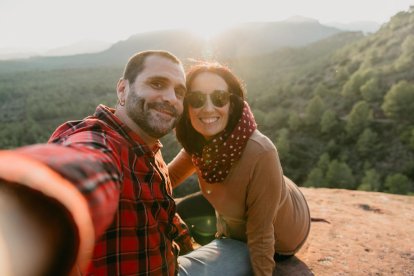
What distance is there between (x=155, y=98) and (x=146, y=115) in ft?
0.36

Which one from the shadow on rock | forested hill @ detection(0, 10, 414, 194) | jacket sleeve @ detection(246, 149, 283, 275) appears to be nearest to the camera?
jacket sleeve @ detection(246, 149, 283, 275)

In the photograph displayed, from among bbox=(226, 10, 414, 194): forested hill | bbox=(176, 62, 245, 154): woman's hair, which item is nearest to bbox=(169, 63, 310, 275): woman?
bbox=(176, 62, 245, 154): woman's hair

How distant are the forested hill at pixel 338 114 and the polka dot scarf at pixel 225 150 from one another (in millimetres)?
15838

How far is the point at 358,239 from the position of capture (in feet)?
10.5

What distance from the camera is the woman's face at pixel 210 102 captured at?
2262 mm

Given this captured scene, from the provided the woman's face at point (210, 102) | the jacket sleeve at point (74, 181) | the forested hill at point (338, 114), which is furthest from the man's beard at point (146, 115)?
the forested hill at point (338, 114)

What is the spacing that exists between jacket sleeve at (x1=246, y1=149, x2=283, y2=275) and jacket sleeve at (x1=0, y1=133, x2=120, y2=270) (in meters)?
1.39

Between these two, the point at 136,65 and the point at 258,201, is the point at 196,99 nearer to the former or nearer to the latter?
the point at 136,65

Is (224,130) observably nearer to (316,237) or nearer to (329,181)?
(316,237)

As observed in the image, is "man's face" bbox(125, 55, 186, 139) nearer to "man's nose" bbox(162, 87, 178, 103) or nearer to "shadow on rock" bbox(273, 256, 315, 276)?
"man's nose" bbox(162, 87, 178, 103)

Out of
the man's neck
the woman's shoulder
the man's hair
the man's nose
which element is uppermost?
the man's hair

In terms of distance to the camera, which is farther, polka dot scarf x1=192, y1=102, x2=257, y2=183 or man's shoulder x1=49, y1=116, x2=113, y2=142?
polka dot scarf x1=192, y1=102, x2=257, y2=183

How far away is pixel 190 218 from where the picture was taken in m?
3.59

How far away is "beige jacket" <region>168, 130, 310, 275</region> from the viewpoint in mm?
2105
